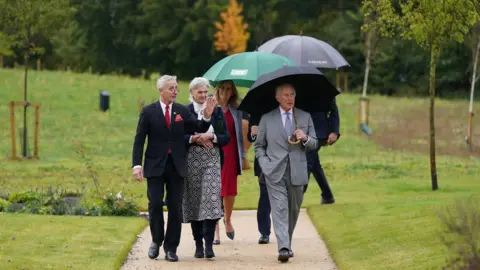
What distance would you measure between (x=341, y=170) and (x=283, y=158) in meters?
13.3

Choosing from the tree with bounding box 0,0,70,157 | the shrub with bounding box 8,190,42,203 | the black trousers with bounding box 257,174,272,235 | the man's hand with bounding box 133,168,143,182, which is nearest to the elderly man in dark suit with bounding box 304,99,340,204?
the black trousers with bounding box 257,174,272,235

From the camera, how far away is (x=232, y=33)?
6925 cm

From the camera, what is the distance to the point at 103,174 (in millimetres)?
23266

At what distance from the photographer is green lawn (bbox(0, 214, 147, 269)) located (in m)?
11.0

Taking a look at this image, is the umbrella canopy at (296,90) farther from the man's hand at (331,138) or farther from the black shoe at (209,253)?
the man's hand at (331,138)

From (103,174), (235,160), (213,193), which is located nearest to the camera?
(213,193)

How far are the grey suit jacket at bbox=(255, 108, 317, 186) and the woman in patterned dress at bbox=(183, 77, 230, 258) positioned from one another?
60 cm

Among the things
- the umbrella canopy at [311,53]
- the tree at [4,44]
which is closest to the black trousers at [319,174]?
the umbrella canopy at [311,53]

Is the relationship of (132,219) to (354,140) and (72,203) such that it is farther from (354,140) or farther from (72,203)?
(354,140)

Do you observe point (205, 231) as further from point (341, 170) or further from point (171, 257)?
point (341, 170)

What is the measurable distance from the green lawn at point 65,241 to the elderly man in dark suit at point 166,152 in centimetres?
67

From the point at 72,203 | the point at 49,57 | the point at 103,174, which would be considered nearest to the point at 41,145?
the point at 103,174

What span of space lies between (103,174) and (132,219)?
8248 mm

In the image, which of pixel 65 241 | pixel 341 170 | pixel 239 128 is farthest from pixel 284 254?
pixel 341 170
